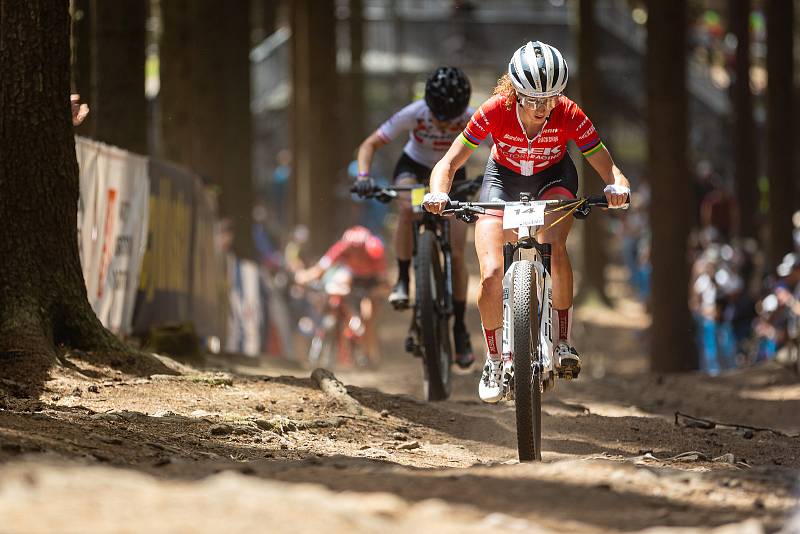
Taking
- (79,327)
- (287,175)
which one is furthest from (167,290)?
(287,175)

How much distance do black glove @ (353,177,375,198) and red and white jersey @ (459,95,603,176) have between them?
2726mm

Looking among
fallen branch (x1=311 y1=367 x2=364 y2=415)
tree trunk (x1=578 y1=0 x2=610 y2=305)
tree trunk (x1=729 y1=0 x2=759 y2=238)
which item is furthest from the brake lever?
tree trunk (x1=729 y1=0 x2=759 y2=238)

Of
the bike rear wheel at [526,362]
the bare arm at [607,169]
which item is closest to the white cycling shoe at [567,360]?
the bike rear wheel at [526,362]

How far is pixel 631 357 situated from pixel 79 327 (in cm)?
1630

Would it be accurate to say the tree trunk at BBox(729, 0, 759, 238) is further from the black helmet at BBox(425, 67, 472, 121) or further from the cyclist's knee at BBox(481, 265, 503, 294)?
the cyclist's knee at BBox(481, 265, 503, 294)

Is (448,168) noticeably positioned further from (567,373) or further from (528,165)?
(567,373)

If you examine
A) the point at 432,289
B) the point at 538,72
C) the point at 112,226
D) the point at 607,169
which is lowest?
the point at 432,289

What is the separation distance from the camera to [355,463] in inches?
283

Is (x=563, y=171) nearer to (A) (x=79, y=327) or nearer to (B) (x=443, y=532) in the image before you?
(A) (x=79, y=327)

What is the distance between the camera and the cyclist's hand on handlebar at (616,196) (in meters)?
8.39

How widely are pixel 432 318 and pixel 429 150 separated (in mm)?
1350

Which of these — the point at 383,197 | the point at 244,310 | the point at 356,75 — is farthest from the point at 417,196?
the point at 356,75

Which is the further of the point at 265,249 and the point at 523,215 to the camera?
the point at 265,249

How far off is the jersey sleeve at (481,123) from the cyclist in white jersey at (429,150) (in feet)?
7.98
